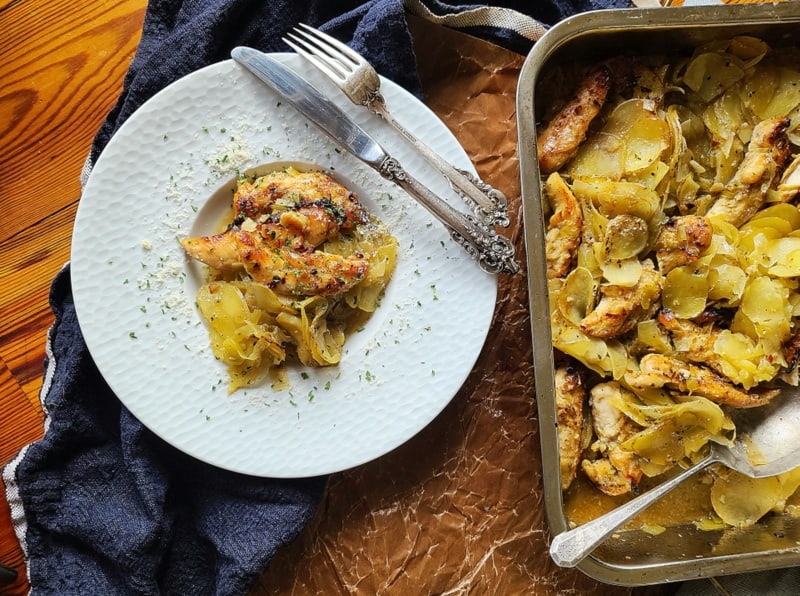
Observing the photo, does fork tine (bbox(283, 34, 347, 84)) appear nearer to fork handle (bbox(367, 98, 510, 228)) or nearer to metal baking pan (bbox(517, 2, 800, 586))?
fork handle (bbox(367, 98, 510, 228))

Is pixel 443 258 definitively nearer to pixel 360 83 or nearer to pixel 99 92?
pixel 360 83

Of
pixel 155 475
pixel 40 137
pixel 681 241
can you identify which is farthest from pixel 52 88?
pixel 681 241

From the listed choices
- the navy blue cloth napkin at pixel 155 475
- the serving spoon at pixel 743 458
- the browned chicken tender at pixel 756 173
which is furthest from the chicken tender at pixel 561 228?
the serving spoon at pixel 743 458

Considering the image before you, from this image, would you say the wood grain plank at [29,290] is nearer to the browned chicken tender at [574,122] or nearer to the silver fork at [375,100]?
the silver fork at [375,100]

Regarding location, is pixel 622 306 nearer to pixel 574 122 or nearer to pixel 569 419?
pixel 569 419

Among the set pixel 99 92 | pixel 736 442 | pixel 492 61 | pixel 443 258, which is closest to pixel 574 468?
pixel 736 442

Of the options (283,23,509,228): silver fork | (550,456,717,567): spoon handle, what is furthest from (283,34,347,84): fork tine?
(550,456,717,567): spoon handle
